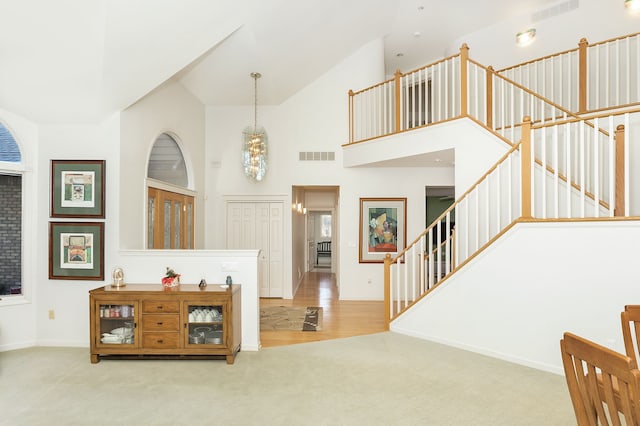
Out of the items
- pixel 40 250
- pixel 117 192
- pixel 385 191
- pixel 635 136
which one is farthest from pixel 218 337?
pixel 635 136

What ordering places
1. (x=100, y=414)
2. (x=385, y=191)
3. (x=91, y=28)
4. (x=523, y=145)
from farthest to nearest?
1. (x=385, y=191)
2. (x=523, y=145)
3. (x=91, y=28)
4. (x=100, y=414)

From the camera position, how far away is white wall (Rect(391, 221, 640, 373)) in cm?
318

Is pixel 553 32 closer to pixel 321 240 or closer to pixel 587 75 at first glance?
pixel 587 75

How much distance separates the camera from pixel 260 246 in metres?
7.23

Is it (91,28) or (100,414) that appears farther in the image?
(91,28)

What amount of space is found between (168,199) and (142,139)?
3.62 ft

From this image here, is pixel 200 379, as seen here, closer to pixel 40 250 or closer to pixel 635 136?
pixel 40 250

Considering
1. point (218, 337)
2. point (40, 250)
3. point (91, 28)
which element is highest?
point (91, 28)

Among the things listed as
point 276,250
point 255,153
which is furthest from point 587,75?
point 276,250

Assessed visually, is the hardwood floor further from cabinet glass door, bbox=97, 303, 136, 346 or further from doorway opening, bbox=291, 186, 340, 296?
cabinet glass door, bbox=97, 303, 136, 346

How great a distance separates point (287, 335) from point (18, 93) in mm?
4206

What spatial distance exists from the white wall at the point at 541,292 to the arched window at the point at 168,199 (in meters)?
3.97

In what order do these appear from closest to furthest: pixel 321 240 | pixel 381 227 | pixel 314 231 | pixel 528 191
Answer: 1. pixel 528 191
2. pixel 381 227
3. pixel 314 231
4. pixel 321 240

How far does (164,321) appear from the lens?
3.81m
